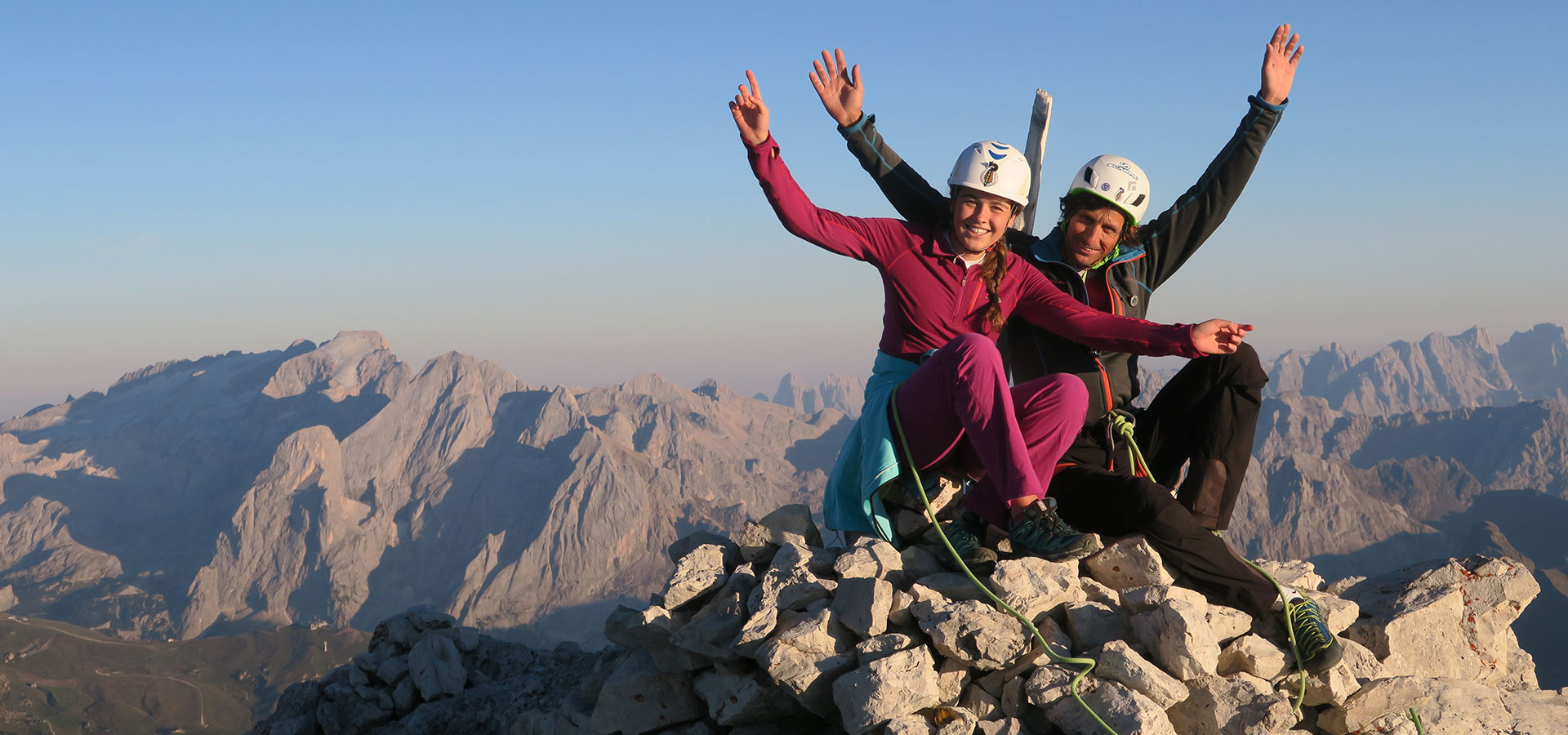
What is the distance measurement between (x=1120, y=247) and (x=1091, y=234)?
55 cm

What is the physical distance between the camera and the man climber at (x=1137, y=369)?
23.1 feet

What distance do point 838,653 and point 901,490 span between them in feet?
6.19

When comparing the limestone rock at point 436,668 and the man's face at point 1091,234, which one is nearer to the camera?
the man's face at point 1091,234

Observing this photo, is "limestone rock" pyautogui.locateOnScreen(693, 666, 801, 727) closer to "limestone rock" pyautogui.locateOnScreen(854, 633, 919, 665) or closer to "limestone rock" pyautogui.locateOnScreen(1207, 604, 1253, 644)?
"limestone rock" pyautogui.locateOnScreen(854, 633, 919, 665)

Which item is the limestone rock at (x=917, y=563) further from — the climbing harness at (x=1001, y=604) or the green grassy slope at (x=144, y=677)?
the green grassy slope at (x=144, y=677)

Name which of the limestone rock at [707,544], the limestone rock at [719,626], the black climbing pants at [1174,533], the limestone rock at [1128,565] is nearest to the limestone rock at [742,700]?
the limestone rock at [719,626]

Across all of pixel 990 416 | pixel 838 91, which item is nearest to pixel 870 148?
pixel 838 91

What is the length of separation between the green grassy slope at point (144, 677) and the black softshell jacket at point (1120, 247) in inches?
6511

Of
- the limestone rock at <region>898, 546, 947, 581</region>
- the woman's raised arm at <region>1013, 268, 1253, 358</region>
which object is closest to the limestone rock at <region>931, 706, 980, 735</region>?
the limestone rock at <region>898, 546, 947, 581</region>

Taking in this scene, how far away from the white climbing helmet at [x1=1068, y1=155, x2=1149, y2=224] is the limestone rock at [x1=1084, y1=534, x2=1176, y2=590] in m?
3.04

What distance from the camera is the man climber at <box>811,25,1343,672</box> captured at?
7.05 m

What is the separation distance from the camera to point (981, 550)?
7.70 metres

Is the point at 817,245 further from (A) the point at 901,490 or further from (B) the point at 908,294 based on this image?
(A) the point at 901,490

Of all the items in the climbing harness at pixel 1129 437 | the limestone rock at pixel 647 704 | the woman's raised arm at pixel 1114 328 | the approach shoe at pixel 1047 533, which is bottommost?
the limestone rock at pixel 647 704
